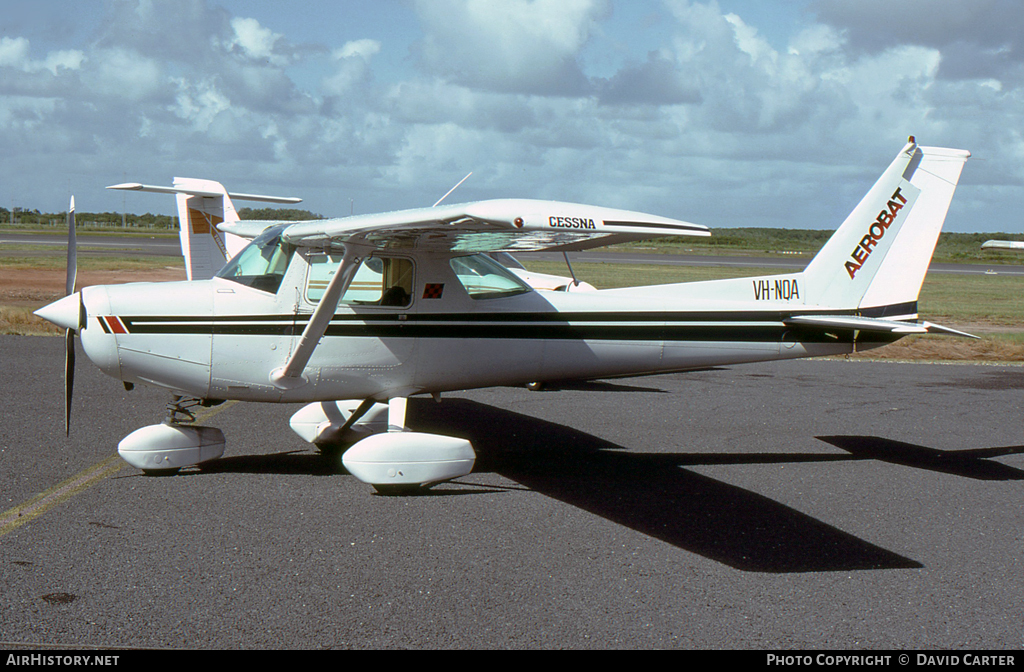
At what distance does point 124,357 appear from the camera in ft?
21.2

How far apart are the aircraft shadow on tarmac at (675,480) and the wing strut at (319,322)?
99 centimetres

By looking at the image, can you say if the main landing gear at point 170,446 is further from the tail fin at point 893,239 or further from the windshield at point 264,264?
the tail fin at point 893,239

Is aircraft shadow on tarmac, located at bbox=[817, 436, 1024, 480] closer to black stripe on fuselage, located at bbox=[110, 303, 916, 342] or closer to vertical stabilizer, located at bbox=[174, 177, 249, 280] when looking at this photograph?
black stripe on fuselage, located at bbox=[110, 303, 916, 342]

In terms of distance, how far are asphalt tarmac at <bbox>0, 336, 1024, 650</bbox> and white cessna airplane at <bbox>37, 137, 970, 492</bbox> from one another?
0.53 m

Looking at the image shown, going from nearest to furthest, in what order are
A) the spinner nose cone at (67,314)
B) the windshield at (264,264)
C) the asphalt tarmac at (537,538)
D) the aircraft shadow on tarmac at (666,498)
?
the asphalt tarmac at (537,538), the aircraft shadow on tarmac at (666,498), the spinner nose cone at (67,314), the windshield at (264,264)

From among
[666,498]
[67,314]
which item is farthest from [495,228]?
[67,314]

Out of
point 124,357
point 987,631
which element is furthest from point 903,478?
point 124,357

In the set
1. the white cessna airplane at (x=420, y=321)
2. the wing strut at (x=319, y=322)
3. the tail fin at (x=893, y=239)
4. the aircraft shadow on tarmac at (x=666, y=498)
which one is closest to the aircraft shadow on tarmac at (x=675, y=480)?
the aircraft shadow on tarmac at (x=666, y=498)

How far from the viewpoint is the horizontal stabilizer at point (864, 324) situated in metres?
7.35

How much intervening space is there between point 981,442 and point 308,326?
7319 mm

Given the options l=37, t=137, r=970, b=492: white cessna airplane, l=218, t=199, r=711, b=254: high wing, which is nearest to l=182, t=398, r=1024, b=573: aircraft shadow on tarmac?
l=37, t=137, r=970, b=492: white cessna airplane

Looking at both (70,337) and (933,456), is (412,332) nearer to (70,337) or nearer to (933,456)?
(70,337)

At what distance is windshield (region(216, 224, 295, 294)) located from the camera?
6.73 m

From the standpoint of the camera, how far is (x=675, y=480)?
7191 millimetres
